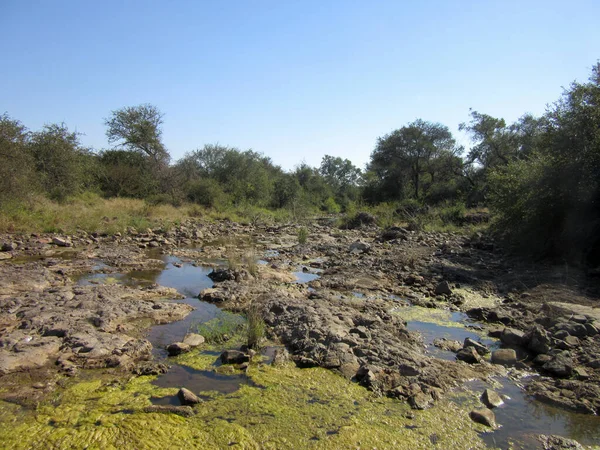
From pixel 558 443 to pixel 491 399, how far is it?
78 centimetres

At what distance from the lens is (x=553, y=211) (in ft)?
39.8

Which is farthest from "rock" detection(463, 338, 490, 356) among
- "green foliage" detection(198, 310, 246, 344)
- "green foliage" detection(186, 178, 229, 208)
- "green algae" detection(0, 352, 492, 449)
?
"green foliage" detection(186, 178, 229, 208)

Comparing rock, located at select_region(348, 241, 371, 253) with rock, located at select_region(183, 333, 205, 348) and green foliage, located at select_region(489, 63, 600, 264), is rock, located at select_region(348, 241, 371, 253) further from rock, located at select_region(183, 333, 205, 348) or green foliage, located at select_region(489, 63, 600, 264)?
rock, located at select_region(183, 333, 205, 348)

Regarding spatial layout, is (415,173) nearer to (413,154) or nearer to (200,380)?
(413,154)

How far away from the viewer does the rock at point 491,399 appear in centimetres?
443

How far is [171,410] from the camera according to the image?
13.0ft

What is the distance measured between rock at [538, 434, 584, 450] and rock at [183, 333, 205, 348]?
4.28m

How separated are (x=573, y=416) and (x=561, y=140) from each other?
400 inches

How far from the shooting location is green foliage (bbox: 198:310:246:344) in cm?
599

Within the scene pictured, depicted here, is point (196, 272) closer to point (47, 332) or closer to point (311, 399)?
point (47, 332)

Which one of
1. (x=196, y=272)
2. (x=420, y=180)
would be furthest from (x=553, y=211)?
(x=420, y=180)

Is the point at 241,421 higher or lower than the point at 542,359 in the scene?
lower

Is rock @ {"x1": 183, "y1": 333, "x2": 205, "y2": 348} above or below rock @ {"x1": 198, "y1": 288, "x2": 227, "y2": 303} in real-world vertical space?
below

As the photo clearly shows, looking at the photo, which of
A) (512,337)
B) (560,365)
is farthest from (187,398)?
(512,337)
